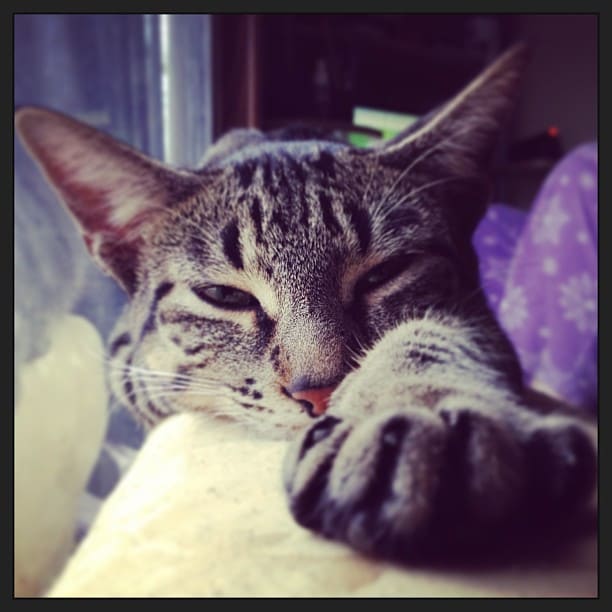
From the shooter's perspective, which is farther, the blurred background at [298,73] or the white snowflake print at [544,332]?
the white snowflake print at [544,332]

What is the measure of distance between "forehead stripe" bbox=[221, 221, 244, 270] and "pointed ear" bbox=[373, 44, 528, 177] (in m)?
0.15

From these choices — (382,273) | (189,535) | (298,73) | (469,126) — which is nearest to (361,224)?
(382,273)

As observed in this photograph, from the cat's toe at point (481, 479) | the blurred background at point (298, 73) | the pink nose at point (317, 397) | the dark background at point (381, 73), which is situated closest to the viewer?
the cat's toe at point (481, 479)

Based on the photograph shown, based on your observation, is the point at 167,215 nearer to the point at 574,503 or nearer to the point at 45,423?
the point at 45,423

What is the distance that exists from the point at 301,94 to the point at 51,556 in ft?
2.50

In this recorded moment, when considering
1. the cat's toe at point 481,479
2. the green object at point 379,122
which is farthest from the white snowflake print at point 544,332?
the cat's toe at point 481,479

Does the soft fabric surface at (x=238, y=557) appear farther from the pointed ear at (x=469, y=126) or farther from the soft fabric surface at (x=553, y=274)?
the soft fabric surface at (x=553, y=274)

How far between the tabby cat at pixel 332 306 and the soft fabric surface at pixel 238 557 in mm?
16

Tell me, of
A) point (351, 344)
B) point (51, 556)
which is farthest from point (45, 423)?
point (351, 344)

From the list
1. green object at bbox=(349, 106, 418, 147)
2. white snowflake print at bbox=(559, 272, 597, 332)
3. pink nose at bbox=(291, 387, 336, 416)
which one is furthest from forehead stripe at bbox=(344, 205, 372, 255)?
white snowflake print at bbox=(559, 272, 597, 332)

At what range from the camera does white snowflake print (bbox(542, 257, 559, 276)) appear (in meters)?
0.75

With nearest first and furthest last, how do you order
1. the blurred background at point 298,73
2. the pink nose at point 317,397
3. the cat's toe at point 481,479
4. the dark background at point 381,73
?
the cat's toe at point 481,479 < the pink nose at point 317,397 < the blurred background at point 298,73 < the dark background at point 381,73

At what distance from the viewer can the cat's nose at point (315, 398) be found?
361 mm

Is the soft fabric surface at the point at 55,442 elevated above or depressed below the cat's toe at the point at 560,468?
below
